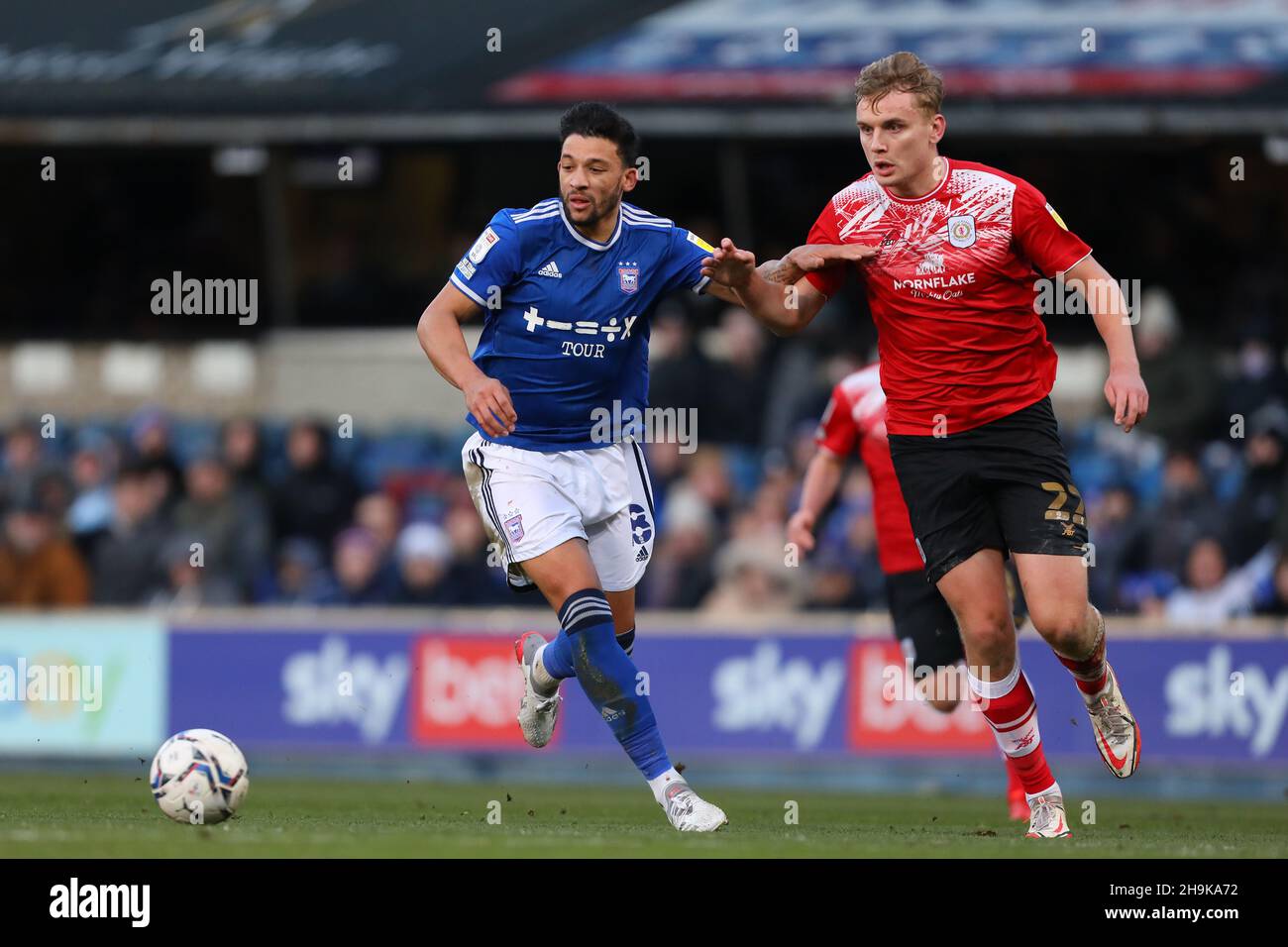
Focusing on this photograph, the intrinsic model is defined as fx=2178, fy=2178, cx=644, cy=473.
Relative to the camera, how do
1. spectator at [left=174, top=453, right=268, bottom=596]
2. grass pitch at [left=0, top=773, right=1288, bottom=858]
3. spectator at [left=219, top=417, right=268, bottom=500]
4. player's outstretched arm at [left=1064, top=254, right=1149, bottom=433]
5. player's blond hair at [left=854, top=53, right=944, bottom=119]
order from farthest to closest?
spectator at [left=219, top=417, right=268, bottom=500] → spectator at [left=174, top=453, right=268, bottom=596] → player's blond hair at [left=854, top=53, right=944, bottom=119] → player's outstretched arm at [left=1064, top=254, right=1149, bottom=433] → grass pitch at [left=0, top=773, right=1288, bottom=858]

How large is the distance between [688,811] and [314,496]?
9669 millimetres

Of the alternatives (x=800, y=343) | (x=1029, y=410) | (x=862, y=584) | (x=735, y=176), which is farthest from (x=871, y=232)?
(x=735, y=176)

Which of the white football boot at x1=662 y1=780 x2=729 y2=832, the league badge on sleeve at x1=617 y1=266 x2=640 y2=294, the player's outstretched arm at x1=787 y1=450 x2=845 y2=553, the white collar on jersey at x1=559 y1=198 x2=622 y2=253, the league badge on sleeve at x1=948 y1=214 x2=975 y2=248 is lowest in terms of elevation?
the white football boot at x1=662 y1=780 x2=729 y2=832

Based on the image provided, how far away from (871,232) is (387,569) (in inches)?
336

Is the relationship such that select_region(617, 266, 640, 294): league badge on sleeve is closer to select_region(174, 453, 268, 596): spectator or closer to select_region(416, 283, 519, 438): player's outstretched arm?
select_region(416, 283, 519, 438): player's outstretched arm

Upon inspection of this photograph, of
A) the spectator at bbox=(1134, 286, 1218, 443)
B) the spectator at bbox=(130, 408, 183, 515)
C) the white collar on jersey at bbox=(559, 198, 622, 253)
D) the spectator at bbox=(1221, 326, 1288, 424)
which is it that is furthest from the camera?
the spectator at bbox=(130, 408, 183, 515)

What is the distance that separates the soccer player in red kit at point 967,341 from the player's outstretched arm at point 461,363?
38.5 inches

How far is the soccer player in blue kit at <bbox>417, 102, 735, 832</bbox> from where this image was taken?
8.54 meters

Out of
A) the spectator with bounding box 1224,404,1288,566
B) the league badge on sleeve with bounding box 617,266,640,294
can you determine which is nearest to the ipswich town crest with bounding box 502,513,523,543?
the league badge on sleeve with bounding box 617,266,640,294

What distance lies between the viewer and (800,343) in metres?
18.2

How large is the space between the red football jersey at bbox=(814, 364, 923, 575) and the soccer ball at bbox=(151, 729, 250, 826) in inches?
147

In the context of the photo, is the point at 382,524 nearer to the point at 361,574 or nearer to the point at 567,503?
the point at 361,574

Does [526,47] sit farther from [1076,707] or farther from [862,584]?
[1076,707]

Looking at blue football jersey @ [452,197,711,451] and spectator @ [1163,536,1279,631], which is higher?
blue football jersey @ [452,197,711,451]
